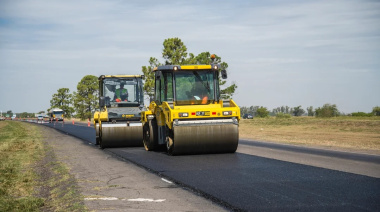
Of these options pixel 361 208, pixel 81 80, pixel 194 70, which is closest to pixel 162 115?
pixel 194 70

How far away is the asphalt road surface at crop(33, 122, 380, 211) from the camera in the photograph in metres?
7.18

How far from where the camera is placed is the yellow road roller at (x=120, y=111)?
18922 mm

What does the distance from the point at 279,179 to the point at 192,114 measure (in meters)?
5.19

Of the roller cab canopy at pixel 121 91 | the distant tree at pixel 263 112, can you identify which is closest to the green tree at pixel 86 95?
the distant tree at pixel 263 112

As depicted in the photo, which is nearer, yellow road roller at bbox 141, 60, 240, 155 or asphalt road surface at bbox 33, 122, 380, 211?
asphalt road surface at bbox 33, 122, 380, 211

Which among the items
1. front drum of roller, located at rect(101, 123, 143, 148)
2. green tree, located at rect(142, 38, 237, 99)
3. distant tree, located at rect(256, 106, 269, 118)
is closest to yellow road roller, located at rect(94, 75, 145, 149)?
front drum of roller, located at rect(101, 123, 143, 148)

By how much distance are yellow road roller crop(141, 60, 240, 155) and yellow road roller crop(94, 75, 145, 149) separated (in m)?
2.38

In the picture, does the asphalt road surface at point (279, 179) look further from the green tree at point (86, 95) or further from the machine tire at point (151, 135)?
the green tree at point (86, 95)

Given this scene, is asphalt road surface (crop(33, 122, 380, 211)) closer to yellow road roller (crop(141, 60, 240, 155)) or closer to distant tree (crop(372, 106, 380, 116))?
yellow road roller (crop(141, 60, 240, 155))

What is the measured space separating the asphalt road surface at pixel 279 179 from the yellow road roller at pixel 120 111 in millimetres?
4008

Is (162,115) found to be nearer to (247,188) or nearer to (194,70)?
(194,70)

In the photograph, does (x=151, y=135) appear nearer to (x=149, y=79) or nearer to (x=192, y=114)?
(x=192, y=114)

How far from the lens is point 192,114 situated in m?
14.2

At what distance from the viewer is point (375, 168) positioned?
36.8 feet
